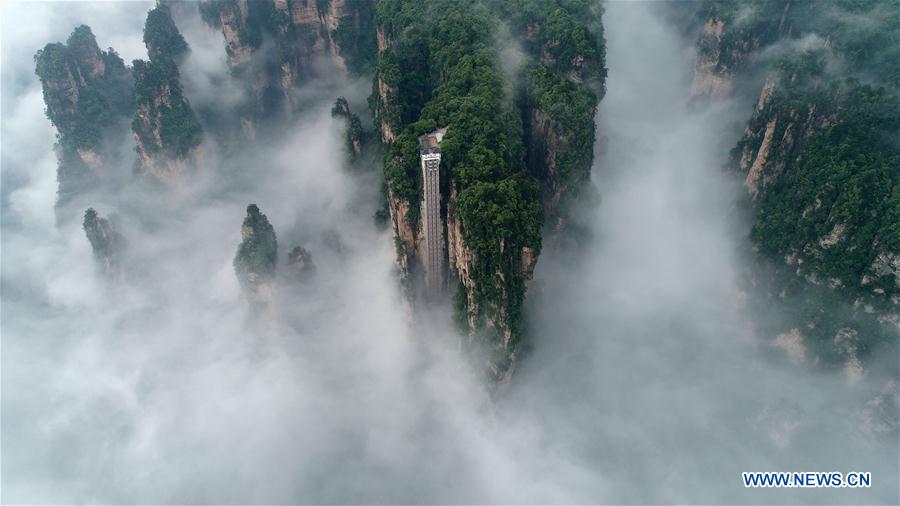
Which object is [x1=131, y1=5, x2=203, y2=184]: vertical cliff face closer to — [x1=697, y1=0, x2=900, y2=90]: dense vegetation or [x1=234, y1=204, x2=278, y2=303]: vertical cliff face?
[x1=234, y1=204, x2=278, y2=303]: vertical cliff face

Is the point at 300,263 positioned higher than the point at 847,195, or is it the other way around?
the point at 847,195

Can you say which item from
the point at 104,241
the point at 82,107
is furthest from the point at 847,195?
the point at 82,107

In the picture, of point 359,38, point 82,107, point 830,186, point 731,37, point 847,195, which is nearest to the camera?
point 847,195

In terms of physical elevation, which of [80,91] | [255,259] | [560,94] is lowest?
[255,259]

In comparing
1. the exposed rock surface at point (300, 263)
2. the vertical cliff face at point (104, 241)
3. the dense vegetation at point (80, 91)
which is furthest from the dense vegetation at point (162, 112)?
the exposed rock surface at point (300, 263)

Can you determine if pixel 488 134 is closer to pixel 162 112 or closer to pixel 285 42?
pixel 285 42

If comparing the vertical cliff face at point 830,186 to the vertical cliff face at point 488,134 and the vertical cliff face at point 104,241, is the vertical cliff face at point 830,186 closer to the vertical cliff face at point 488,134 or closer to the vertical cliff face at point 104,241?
the vertical cliff face at point 488,134

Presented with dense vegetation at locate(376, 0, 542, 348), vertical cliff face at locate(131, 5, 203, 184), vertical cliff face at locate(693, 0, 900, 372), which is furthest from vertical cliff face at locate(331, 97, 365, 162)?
vertical cliff face at locate(693, 0, 900, 372)
